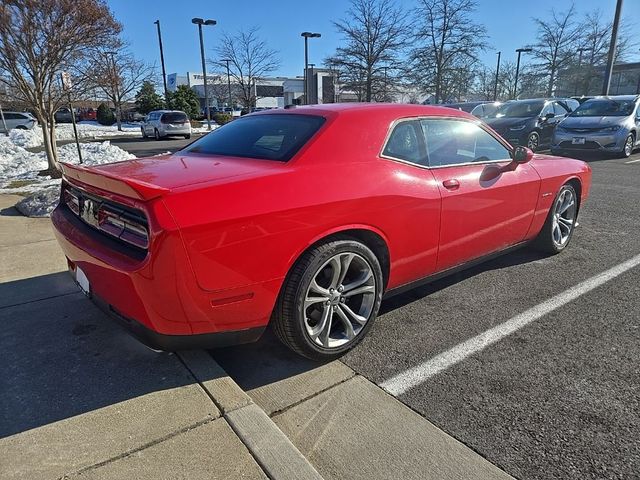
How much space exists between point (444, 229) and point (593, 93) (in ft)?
140

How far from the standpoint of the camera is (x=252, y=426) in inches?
83.2

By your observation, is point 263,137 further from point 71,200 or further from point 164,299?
point 164,299

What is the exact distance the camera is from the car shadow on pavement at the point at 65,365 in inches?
89.4

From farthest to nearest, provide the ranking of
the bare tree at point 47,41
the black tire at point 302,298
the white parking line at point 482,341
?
the bare tree at point 47,41 < the white parking line at point 482,341 < the black tire at point 302,298

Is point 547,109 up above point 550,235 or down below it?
above

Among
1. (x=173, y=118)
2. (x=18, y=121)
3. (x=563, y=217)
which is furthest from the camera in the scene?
(x=18, y=121)

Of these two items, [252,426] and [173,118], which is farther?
[173,118]

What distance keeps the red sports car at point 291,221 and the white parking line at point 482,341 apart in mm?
416

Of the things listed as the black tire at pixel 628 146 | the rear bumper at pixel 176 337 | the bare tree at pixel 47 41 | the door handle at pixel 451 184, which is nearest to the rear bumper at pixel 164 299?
the rear bumper at pixel 176 337

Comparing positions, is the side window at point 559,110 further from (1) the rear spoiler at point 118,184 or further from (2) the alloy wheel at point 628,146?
(1) the rear spoiler at point 118,184

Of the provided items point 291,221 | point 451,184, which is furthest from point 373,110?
point 291,221

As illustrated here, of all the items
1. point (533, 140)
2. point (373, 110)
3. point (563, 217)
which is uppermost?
point (373, 110)

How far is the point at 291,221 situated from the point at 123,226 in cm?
86

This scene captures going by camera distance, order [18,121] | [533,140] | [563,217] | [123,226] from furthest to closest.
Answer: [18,121] < [533,140] < [563,217] < [123,226]
